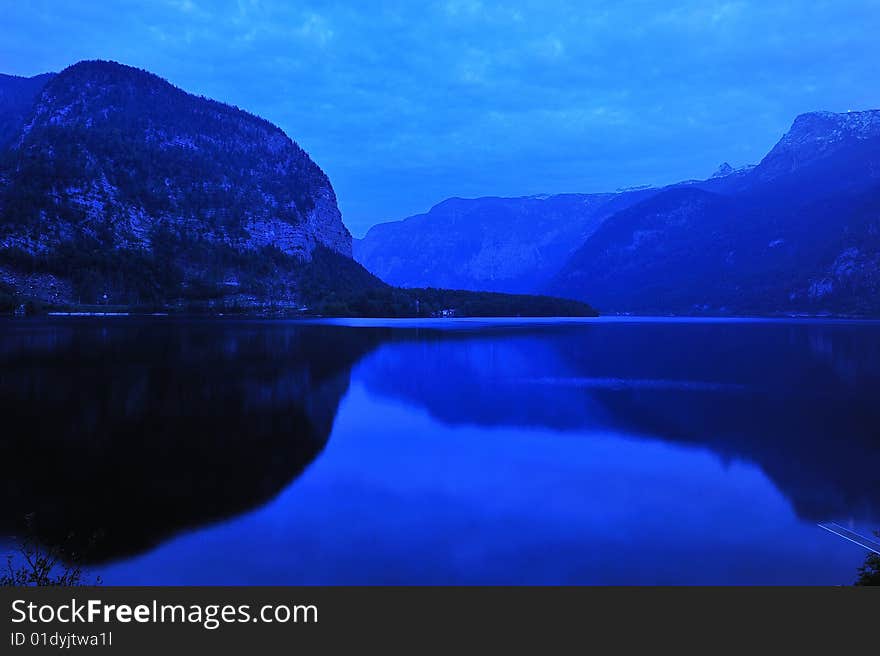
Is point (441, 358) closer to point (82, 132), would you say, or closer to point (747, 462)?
point (747, 462)

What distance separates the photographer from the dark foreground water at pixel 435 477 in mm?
11703

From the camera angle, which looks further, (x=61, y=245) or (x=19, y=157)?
(x=19, y=157)

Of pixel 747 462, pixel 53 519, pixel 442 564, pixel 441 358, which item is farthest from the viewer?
pixel 441 358

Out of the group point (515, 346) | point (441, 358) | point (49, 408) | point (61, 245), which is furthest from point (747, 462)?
point (61, 245)

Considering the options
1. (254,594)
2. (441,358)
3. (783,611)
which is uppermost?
(441,358)

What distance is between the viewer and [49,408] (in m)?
24.6

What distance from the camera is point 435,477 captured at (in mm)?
17938

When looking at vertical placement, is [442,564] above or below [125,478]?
below

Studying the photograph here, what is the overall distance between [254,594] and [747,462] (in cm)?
1715

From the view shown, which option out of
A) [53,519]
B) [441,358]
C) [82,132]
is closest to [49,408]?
[53,519]

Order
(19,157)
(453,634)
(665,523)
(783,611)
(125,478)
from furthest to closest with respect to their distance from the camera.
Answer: (19,157) → (125,478) → (665,523) → (783,611) → (453,634)

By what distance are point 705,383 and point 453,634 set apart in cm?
3497

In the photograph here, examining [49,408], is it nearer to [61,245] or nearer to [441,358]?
[441,358]

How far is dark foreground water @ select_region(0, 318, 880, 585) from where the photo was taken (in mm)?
11703
